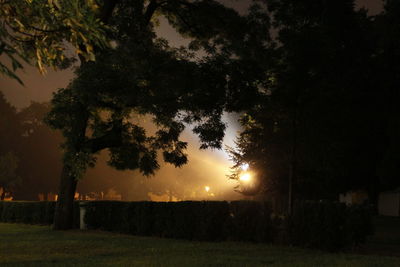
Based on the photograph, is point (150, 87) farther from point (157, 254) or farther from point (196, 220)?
point (157, 254)

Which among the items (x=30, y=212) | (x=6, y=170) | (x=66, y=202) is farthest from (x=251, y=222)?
(x=6, y=170)

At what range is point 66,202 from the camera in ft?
78.8

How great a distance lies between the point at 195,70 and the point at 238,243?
7268 mm

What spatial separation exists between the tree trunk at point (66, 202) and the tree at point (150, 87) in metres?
0.05

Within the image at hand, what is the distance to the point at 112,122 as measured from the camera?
959 inches

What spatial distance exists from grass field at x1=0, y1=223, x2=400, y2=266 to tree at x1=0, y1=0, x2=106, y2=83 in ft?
17.4

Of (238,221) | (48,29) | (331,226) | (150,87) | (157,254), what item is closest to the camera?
(48,29)

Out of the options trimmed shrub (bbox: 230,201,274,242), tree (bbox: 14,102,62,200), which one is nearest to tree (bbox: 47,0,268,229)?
trimmed shrub (bbox: 230,201,274,242)

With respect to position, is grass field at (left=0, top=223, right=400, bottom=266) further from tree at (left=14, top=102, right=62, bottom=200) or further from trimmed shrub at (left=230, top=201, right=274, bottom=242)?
tree at (left=14, top=102, right=62, bottom=200)

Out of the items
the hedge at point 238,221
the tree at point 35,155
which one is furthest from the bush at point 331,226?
the tree at point 35,155

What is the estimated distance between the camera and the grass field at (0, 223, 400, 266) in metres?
12.1

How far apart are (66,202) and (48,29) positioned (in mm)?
16508

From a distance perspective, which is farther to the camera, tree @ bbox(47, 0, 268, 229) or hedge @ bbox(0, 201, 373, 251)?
tree @ bbox(47, 0, 268, 229)

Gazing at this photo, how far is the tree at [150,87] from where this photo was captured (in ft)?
66.6
